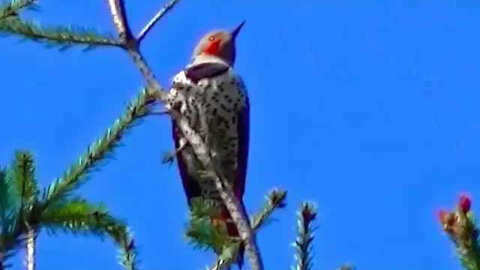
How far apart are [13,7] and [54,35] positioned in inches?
5.9

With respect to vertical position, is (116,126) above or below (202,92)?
below

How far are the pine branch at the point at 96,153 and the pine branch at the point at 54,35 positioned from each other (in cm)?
38

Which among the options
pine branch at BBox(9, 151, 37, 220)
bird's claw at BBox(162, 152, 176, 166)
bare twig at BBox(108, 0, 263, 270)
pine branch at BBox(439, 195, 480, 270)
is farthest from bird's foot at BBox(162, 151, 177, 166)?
pine branch at BBox(439, 195, 480, 270)

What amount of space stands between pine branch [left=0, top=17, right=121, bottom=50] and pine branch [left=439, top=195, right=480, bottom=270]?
1.37 meters

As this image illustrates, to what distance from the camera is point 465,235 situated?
A: 1547 millimetres

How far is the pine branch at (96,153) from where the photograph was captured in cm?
235

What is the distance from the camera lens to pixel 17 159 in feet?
7.58

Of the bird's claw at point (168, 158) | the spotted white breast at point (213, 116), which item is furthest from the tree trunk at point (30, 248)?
the spotted white breast at point (213, 116)

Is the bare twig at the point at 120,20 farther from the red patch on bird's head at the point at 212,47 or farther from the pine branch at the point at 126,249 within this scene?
the red patch on bird's head at the point at 212,47

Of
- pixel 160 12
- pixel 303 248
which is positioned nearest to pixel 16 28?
pixel 160 12

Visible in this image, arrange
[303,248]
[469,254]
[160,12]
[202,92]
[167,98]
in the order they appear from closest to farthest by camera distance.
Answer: [469,254], [303,248], [167,98], [160,12], [202,92]

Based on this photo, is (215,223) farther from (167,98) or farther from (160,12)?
(160,12)

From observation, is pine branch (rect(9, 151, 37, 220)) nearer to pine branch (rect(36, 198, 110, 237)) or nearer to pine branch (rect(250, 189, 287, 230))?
pine branch (rect(36, 198, 110, 237))

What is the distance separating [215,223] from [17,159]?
1.58 ft
